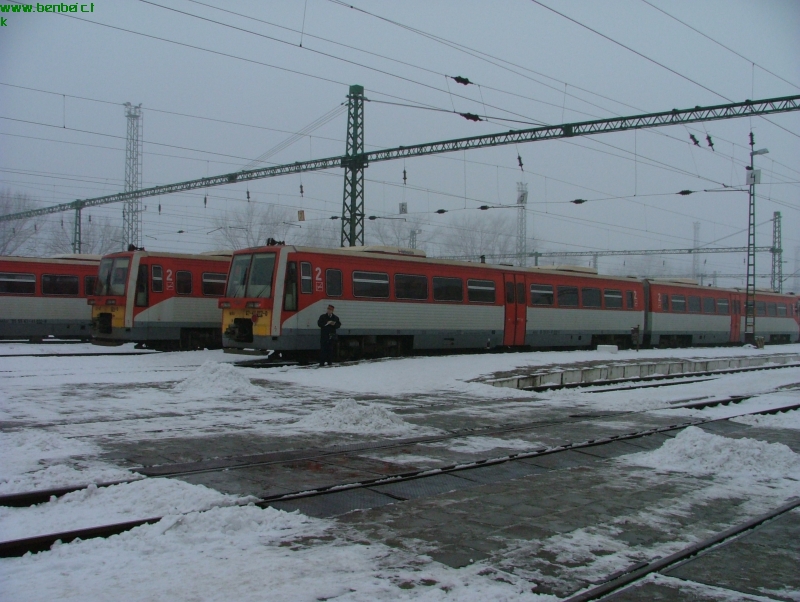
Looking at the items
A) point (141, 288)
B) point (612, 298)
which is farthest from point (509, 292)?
point (141, 288)

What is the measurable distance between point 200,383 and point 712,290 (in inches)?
1179

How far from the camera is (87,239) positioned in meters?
65.2

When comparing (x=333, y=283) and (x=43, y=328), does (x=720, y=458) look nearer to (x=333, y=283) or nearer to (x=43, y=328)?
(x=333, y=283)

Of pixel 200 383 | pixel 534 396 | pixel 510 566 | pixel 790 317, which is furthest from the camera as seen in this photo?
pixel 790 317

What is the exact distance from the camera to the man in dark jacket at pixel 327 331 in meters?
19.4

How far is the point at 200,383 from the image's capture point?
47.6 ft

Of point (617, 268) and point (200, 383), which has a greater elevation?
point (617, 268)

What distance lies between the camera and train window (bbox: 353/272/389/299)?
21.7 meters

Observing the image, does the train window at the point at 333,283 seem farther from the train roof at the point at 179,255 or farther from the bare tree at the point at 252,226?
the bare tree at the point at 252,226

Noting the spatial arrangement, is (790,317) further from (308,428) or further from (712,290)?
(308,428)

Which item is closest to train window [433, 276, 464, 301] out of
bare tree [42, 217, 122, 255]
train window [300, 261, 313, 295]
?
train window [300, 261, 313, 295]

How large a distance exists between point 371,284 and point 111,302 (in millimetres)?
8423

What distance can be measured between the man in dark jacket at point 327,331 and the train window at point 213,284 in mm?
6767

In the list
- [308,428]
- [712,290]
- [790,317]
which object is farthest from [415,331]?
[790,317]
